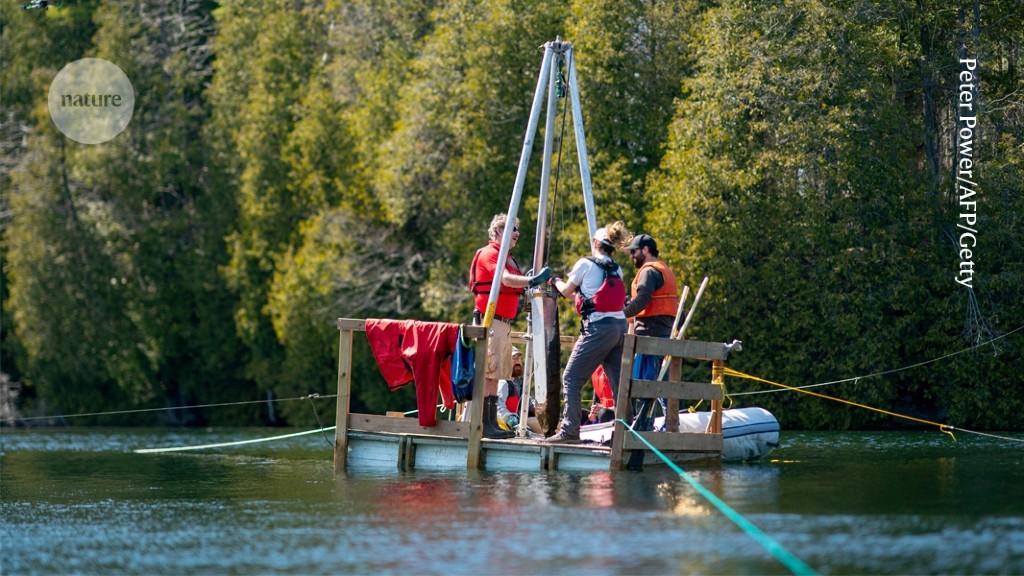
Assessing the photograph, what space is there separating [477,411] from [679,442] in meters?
1.81

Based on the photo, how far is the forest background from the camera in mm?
25484

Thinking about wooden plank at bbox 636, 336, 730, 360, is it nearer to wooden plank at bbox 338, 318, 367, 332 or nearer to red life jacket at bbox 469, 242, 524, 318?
red life jacket at bbox 469, 242, 524, 318

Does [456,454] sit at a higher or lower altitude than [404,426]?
lower

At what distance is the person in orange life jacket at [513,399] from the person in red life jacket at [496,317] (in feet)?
2.15

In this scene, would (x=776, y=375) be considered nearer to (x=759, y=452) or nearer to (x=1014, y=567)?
(x=759, y=452)

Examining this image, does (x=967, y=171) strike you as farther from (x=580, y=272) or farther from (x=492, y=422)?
(x=580, y=272)

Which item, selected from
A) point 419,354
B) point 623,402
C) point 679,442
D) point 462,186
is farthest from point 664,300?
point 462,186

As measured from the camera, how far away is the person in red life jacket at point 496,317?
14469 mm

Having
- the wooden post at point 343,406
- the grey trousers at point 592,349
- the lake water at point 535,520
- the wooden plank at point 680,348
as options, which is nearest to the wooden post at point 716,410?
the lake water at point 535,520

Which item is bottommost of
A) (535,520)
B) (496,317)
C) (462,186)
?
→ (535,520)

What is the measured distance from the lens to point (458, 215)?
32.4 meters

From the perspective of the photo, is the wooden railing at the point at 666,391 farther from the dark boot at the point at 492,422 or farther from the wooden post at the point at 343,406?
the wooden post at the point at 343,406

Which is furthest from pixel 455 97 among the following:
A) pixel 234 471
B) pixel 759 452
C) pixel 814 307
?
pixel 759 452

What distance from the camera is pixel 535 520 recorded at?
10867mm
